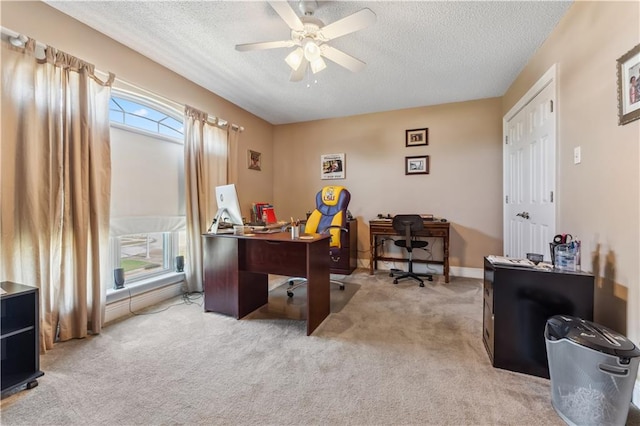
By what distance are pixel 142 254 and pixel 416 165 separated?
384 centimetres

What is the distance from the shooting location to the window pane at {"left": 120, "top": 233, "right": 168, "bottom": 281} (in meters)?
2.70

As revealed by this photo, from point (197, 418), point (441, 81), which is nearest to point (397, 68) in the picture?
point (441, 81)

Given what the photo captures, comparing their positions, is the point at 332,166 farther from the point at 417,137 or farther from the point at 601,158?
the point at 601,158

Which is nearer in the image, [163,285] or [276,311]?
[276,311]

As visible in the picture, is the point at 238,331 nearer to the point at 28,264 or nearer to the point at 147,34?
the point at 28,264

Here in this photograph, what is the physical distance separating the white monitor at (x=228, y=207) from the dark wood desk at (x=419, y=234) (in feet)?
6.83

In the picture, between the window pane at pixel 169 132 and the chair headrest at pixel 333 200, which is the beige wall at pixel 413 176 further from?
the window pane at pixel 169 132

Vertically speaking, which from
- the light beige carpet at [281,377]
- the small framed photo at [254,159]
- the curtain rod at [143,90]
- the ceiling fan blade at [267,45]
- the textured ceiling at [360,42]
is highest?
the textured ceiling at [360,42]

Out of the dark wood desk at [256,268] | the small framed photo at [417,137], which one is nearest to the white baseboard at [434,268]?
the small framed photo at [417,137]

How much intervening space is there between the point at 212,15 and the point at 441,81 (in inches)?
101

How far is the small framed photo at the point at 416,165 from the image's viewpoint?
13.2 ft

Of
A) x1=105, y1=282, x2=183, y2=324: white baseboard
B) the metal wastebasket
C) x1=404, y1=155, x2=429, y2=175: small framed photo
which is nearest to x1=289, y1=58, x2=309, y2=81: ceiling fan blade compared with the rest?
x1=404, y1=155, x2=429, y2=175: small framed photo

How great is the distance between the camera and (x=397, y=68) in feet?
9.39

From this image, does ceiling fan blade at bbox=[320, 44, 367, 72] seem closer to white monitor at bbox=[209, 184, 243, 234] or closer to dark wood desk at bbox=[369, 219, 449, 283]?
white monitor at bbox=[209, 184, 243, 234]
